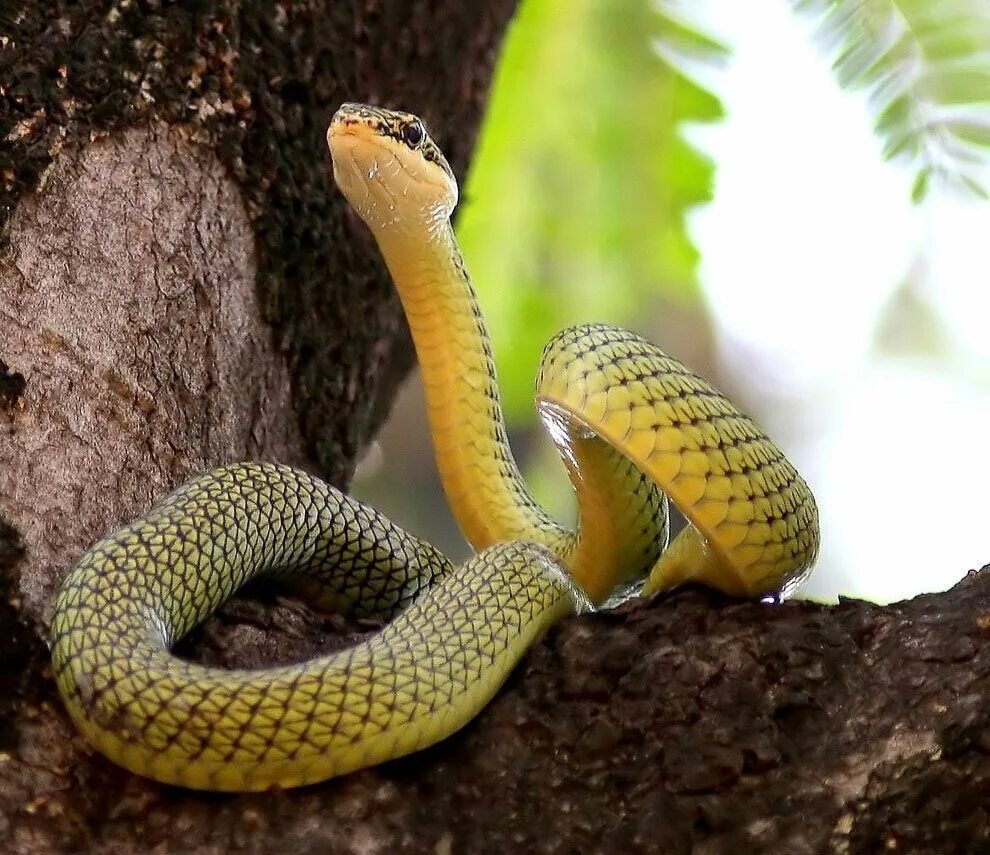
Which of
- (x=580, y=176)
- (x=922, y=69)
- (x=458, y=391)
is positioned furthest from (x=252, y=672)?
(x=580, y=176)

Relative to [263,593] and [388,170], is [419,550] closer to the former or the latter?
[263,593]

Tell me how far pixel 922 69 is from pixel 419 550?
1919 millimetres

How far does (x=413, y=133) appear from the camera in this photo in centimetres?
289

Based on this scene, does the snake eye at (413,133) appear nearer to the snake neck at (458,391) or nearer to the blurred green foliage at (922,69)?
the snake neck at (458,391)

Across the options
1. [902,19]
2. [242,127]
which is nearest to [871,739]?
[242,127]

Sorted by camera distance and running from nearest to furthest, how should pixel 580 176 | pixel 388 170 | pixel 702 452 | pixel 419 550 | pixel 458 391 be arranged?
pixel 702 452 → pixel 419 550 → pixel 388 170 → pixel 458 391 → pixel 580 176

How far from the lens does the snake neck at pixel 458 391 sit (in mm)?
2916

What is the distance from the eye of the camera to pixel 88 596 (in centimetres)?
185

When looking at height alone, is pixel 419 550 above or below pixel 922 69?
below

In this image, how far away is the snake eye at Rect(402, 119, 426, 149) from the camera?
2848 mm

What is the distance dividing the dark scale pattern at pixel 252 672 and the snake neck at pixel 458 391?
0.58 m

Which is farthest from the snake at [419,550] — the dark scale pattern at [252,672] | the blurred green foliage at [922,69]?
the blurred green foliage at [922,69]

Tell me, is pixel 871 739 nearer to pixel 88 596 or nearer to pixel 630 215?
pixel 88 596

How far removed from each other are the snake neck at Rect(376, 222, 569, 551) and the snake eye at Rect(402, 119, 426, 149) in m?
0.22
